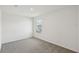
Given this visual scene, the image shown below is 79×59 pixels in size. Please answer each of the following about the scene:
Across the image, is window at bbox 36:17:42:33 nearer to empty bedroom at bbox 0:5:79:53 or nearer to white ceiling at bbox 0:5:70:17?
empty bedroom at bbox 0:5:79:53

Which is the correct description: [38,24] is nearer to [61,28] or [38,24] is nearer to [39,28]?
[39,28]

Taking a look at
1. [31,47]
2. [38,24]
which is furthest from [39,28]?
[31,47]

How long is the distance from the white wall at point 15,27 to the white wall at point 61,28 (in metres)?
0.24

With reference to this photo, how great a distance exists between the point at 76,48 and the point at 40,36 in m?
0.74

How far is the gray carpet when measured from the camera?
55.0 inches

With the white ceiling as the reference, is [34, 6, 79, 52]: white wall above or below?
below

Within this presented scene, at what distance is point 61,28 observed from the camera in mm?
1426

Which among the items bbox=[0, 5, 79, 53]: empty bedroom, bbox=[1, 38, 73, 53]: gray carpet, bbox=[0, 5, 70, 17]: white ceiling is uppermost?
bbox=[0, 5, 70, 17]: white ceiling

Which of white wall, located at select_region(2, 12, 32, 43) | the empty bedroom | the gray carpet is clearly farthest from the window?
the gray carpet

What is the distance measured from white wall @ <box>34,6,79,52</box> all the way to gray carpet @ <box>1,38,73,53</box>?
0.10 m

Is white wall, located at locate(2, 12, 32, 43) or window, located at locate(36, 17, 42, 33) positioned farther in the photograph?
window, located at locate(36, 17, 42, 33)

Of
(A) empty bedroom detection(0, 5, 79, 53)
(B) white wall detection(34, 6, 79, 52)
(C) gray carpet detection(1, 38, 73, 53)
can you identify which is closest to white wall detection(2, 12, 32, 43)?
(A) empty bedroom detection(0, 5, 79, 53)
